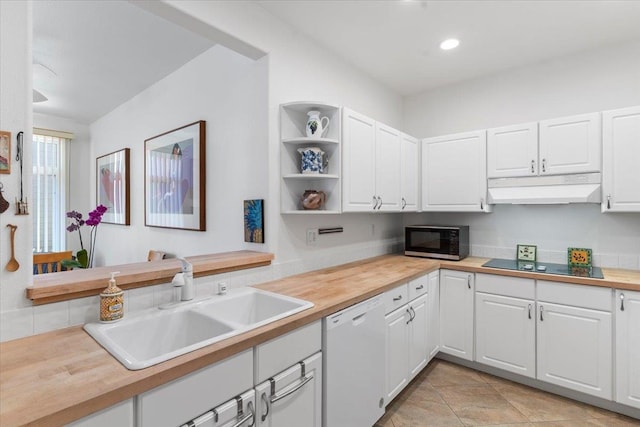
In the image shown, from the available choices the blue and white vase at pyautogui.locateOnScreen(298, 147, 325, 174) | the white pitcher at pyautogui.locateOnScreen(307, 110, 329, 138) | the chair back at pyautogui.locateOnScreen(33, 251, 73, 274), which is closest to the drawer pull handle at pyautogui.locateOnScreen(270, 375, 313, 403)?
the blue and white vase at pyautogui.locateOnScreen(298, 147, 325, 174)

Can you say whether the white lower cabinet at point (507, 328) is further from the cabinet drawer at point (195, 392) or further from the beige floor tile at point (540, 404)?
the cabinet drawer at point (195, 392)

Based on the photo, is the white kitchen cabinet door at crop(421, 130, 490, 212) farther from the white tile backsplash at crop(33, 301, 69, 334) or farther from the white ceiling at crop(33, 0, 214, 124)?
the white tile backsplash at crop(33, 301, 69, 334)

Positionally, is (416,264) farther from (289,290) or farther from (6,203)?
(6,203)

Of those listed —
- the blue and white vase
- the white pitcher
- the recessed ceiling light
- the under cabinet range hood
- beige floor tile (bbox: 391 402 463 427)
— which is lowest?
beige floor tile (bbox: 391 402 463 427)

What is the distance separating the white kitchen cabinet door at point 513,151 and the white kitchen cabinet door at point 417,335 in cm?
131

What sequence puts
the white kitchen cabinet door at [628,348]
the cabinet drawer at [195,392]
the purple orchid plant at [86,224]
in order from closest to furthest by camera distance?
1. the cabinet drawer at [195,392]
2. the white kitchen cabinet door at [628,348]
3. the purple orchid plant at [86,224]

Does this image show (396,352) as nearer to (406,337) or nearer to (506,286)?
(406,337)

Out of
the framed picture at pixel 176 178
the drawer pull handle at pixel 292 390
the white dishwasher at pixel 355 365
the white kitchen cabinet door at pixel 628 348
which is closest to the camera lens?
the drawer pull handle at pixel 292 390

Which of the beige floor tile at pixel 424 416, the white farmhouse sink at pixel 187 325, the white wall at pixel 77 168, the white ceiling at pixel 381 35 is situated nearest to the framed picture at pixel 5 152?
the white farmhouse sink at pixel 187 325

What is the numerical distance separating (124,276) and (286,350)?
81cm

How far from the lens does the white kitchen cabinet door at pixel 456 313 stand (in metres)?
2.60

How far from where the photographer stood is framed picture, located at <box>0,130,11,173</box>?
114 centimetres

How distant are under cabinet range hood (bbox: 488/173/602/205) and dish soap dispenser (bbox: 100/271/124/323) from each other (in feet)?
9.19

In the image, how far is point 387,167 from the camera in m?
2.70
